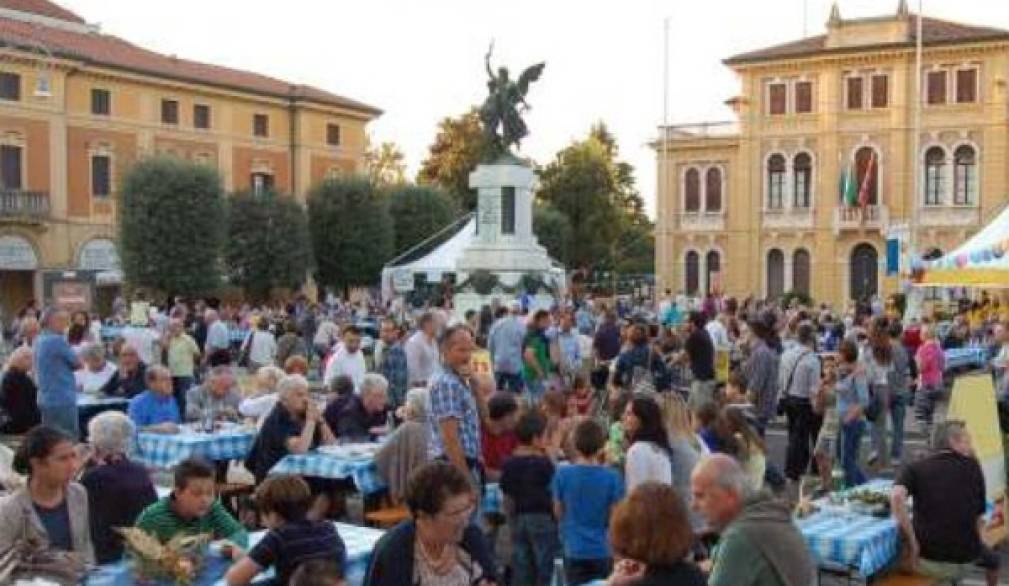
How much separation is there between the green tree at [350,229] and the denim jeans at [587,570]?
4221cm

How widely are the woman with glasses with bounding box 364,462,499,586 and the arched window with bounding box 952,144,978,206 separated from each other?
160ft

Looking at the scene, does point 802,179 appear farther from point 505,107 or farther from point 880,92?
point 505,107

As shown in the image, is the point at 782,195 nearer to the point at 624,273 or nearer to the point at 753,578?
the point at 624,273

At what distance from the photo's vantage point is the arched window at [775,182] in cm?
5306

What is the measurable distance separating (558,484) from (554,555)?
59cm

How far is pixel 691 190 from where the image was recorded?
55625 mm

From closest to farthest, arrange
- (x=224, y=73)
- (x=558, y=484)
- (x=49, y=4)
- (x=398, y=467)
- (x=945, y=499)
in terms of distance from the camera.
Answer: (x=558, y=484) < (x=945, y=499) < (x=398, y=467) < (x=49, y=4) < (x=224, y=73)

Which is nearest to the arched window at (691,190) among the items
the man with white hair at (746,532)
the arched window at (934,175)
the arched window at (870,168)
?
the arched window at (870,168)

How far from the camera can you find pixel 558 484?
6641mm

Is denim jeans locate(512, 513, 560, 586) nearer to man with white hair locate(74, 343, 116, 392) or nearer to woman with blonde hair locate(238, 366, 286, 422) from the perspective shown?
woman with blonde hair locate(238, 366, 286, 422)

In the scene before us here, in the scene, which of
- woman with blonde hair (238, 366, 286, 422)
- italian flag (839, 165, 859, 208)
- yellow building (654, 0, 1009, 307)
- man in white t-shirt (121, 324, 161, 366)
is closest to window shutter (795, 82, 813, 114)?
yellow building (654, 0, 1009, 307)

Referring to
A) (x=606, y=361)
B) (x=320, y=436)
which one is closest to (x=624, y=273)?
(x=606, y=361)

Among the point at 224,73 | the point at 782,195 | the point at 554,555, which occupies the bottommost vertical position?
the point at 554,555

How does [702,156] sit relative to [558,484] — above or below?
above
